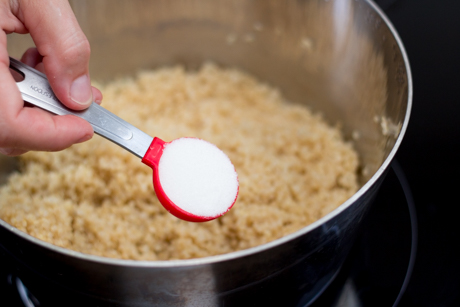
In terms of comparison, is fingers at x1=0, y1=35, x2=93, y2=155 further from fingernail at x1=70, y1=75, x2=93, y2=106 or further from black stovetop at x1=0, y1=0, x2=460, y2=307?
black stovetop at x1=0, y1=0, x2=460, y2=307

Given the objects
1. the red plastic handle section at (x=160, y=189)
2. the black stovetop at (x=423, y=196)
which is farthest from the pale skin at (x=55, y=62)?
the black stovetop at (x=423, y=196)

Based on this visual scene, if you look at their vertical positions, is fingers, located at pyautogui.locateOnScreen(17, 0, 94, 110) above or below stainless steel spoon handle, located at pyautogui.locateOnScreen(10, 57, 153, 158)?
above

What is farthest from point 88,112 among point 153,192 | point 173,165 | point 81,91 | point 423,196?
point 423,196

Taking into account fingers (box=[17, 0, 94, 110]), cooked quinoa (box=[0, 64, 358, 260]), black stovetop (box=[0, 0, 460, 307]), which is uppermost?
fingers (box=[17, 0, 94, 110])

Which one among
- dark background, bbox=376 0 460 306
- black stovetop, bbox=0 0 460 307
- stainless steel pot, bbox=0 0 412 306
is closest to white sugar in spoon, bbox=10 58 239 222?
stainless steel pot, bbox=0 0 412 306

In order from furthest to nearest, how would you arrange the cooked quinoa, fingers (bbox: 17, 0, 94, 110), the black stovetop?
the cooked quinoa → the black stovetop → fingers (bbox: 17, 0, 94, 110)

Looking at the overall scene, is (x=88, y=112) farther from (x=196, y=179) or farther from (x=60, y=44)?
(x=196, y=179)

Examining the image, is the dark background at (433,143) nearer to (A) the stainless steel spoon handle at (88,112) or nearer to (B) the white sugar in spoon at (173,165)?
(B) the white sugar in spoon at (173,165)
